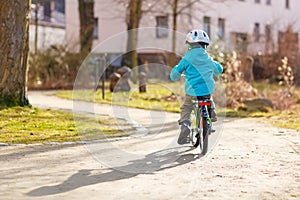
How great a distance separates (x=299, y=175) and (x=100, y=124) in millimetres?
6032

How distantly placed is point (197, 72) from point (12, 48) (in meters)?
5.22

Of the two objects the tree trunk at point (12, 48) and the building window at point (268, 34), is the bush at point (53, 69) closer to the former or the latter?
the building window at point (268, 34)

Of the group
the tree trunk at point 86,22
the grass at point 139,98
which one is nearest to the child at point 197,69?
the grass at point 139,98

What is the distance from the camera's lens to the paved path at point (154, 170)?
20.0 feet

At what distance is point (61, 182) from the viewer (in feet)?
21.6

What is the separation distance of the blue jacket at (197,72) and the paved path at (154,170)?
91 cm

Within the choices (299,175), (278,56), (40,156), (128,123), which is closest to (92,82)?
(278,56)

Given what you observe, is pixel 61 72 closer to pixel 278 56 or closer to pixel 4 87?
pixel 278 56

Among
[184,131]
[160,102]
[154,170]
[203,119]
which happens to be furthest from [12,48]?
[160,102]

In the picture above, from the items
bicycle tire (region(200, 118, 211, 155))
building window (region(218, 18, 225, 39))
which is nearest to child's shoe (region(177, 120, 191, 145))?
bicycle tire (region(200, 118, 211, 155))

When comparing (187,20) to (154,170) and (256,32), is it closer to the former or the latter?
(256,32)

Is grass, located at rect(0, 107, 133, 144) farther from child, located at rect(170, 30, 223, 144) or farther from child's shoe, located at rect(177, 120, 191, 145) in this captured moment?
child, located at rect(170, 30, 223, 144)

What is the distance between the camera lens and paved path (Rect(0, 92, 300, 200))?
20.0 ft

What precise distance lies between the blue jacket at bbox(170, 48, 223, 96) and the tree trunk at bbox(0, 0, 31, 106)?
16.3 ft
